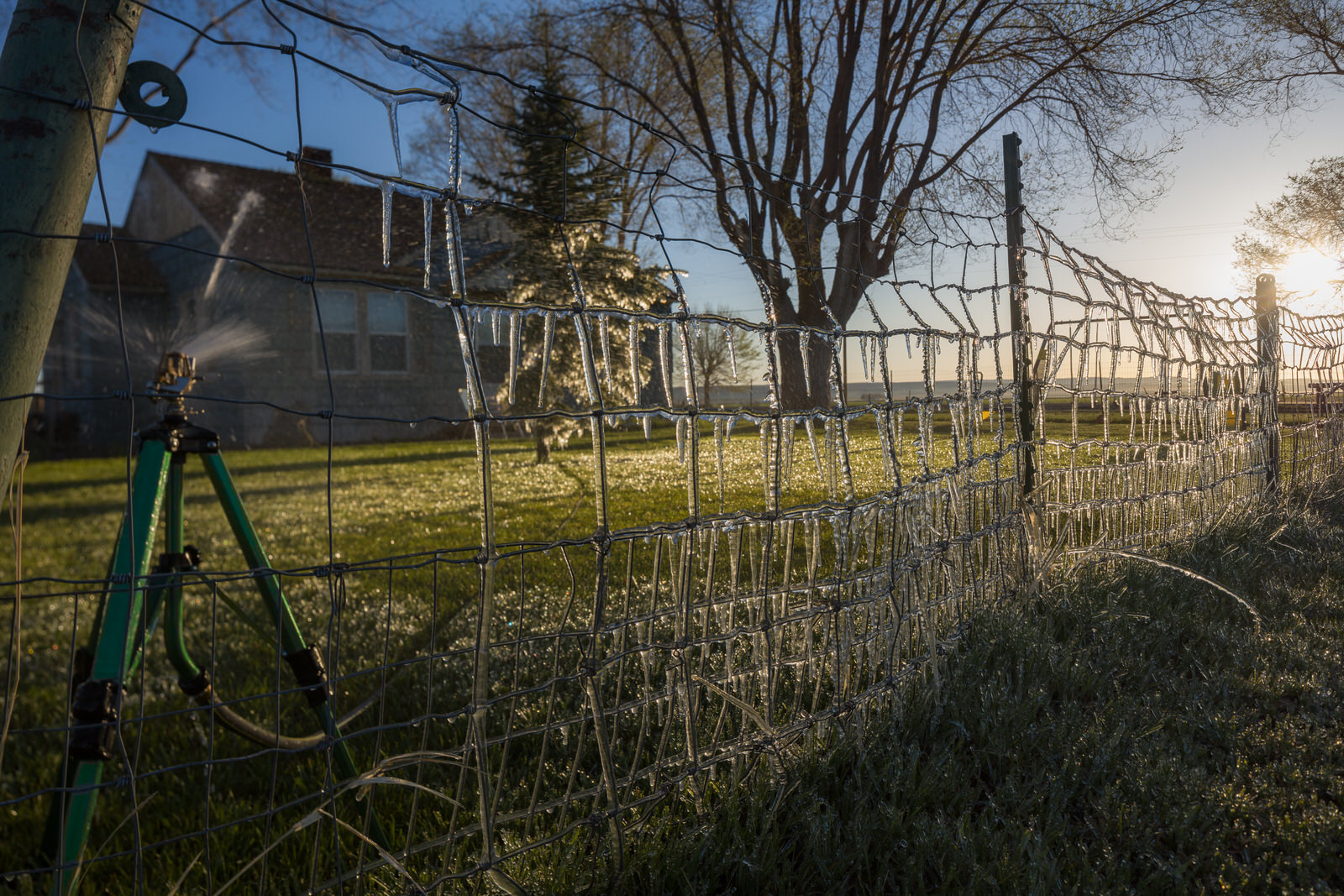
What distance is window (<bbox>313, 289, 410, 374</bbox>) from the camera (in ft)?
48.9

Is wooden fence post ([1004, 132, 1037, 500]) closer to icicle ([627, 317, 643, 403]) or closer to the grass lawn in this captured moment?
the grass lawn

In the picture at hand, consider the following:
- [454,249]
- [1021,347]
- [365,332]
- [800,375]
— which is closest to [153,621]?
[454,249]

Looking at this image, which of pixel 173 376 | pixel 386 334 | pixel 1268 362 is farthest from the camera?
pixel 386 334

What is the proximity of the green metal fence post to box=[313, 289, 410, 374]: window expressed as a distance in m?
14.3

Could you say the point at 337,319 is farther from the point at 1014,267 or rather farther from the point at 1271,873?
the point at 1271,873

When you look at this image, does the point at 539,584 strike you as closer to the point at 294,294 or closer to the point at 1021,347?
the point at 1021,347

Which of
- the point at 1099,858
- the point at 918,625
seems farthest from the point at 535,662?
the point at 1099,858

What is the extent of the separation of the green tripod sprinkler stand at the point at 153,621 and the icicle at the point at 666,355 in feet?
2.72

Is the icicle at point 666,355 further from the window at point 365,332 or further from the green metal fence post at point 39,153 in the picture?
the window at point 365,332

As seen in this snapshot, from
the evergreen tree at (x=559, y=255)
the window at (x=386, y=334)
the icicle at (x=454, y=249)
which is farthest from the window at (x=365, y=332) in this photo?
the icicle at (x=454, y=249)

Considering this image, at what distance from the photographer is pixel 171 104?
1.21m

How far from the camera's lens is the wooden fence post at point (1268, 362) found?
549 centimetres

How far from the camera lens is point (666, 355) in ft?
5.28

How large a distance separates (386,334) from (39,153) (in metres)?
15.2
